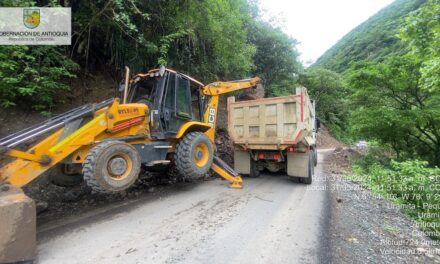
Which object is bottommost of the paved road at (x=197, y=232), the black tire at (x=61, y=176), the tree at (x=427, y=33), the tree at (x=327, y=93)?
the paved road at (x=197, y=232)

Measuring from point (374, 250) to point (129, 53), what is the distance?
24.3 ft

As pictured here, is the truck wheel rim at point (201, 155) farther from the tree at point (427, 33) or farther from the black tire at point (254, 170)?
the tree at point (427, 33)

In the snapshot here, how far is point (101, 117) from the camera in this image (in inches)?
157

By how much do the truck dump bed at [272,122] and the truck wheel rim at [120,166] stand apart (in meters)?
3.50

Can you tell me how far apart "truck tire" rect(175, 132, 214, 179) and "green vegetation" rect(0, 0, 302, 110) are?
2.49 metres

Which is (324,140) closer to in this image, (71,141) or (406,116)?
(406,116)

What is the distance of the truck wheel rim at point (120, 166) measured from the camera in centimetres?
373

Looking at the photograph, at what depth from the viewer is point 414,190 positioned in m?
5.71

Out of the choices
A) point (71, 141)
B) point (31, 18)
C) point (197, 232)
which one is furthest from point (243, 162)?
point (31, 18)

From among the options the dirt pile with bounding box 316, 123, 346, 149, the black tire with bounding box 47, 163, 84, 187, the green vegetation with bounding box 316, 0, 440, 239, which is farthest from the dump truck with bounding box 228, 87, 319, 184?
the dirt pile with bounding box 316, 123, 346, 149

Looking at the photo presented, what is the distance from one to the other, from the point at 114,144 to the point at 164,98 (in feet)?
4.87

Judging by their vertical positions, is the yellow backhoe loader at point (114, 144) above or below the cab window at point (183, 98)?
below

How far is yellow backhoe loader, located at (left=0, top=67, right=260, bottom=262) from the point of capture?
255cm

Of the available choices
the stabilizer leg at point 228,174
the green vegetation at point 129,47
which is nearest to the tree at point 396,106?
the green vegetation at point 129,47
